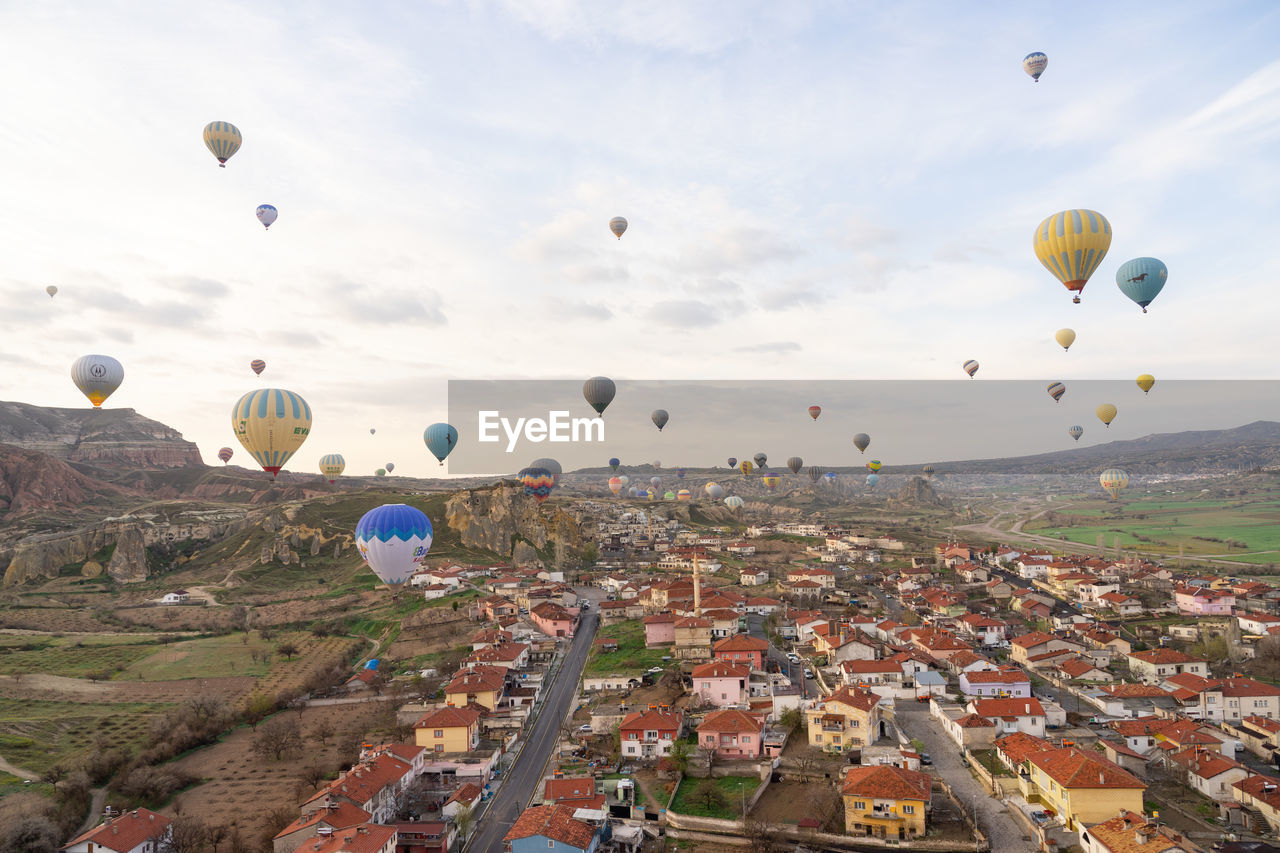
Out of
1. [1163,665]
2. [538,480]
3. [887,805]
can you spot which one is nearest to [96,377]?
[538,480]

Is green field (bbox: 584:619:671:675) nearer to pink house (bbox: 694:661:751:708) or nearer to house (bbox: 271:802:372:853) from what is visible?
pink house (bbox: 694:661:751:708)

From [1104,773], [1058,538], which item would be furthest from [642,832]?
[1058,538]

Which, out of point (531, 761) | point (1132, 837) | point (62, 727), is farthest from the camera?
point (62, 727)

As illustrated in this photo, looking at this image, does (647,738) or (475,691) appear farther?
(475,691)

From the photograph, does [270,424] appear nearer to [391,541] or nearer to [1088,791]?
[391,541]

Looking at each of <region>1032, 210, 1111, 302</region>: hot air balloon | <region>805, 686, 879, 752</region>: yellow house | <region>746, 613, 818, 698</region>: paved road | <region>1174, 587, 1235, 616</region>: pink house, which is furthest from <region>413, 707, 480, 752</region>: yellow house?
<region>1174, 587, 1235, 616</region>: pink house
